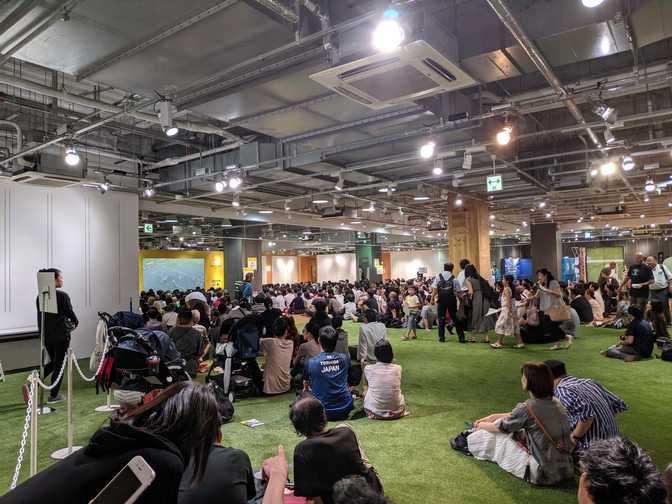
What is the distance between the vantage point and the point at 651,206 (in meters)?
16.3

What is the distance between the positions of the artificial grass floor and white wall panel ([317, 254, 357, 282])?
2289 centimetres

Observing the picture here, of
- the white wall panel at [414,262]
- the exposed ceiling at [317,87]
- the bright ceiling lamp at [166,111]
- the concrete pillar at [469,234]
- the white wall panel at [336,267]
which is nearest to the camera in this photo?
the exposed ceiling at [317,87]


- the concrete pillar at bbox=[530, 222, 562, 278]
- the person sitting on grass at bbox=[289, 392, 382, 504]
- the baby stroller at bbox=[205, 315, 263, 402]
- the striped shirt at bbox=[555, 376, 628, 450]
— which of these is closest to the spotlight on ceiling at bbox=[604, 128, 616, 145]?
the striped shirt at bbox=[555, 376, 628, 450]

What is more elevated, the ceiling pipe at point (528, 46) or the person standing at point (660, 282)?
the ceiling pipe at point (528, 46)

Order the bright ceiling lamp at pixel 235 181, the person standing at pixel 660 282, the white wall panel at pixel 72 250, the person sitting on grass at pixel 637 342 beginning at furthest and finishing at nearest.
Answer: the person standing at pixel 660 282 < the bright ceiling lamp at pixel 235 181 < the white wall panel at pixel 72 250 < the person sitting on grass at pixel 637 342

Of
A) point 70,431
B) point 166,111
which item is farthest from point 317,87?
point 70,431

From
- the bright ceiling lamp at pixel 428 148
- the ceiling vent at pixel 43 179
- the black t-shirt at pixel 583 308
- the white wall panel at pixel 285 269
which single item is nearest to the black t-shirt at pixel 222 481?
the bright ceiling lamp at pixel 428 148

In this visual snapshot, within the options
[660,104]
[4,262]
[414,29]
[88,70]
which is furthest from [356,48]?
[4,262]

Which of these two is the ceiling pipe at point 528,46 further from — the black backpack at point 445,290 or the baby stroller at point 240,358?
the black backpack at point 445,290

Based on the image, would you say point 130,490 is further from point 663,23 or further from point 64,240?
point 64,240

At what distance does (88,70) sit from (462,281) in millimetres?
7539

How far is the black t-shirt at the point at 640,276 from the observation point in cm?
923

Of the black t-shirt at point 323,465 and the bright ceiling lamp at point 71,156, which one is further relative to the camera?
the bright ceiling lamp at point 71,156

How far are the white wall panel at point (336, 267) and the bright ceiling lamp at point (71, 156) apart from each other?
2425cm
